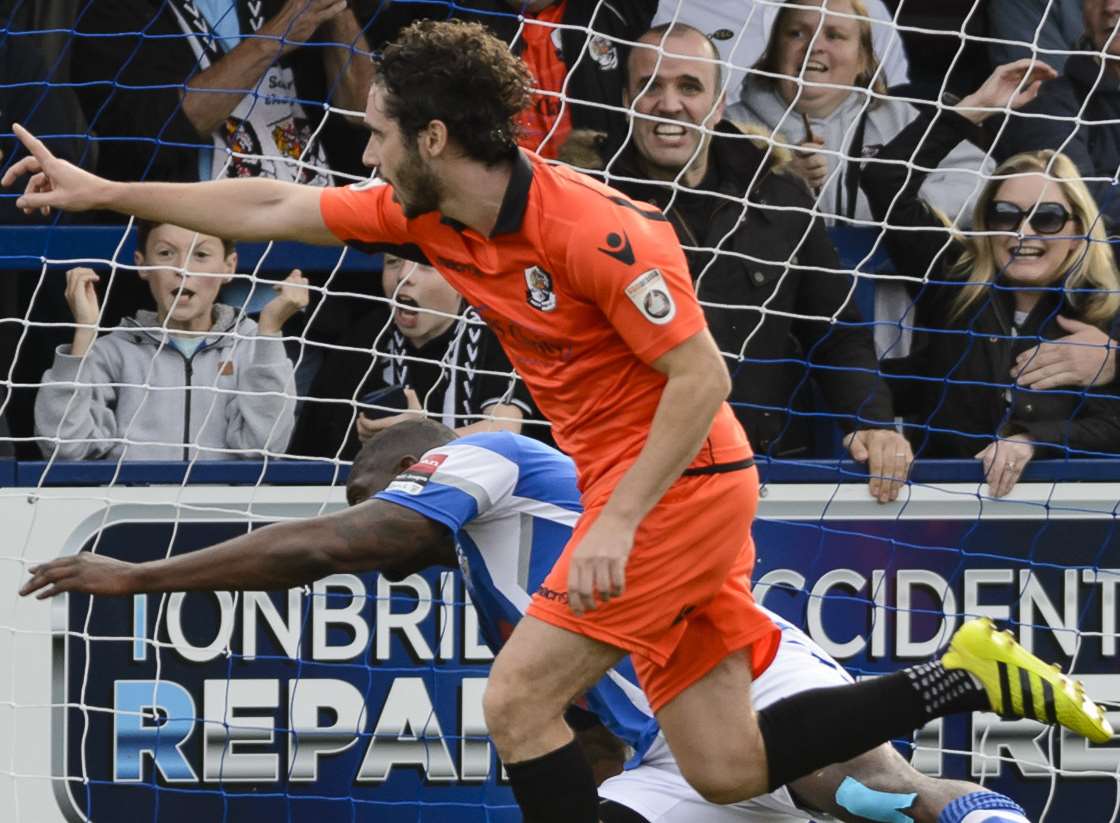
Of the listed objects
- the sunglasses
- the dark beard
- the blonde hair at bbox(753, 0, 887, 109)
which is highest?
the blonde hair at bbox(753, 0, 887, 109)

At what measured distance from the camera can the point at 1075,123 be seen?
5938 millimetres

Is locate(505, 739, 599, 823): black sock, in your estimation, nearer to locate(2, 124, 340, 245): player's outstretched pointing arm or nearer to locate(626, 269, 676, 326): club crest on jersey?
locate(626, 269, 676, 326): club crest on jersey

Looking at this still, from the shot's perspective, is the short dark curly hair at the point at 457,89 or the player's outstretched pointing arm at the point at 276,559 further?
the player's outstretched pointing arm at the point at 276,559

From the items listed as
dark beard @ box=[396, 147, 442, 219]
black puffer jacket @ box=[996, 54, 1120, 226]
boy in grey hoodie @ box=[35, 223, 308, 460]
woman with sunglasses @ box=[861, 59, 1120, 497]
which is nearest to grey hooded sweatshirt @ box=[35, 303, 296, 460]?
boy in grey hoodie @ box=[35, 223, 308, 460]

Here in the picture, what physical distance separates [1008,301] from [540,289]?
7.58 feet

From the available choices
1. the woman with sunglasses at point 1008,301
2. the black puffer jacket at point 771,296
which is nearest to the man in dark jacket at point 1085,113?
the woman with sunglasses at point 1008,301

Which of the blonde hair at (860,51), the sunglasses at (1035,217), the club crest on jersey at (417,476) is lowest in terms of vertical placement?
the club crest on jersey at (417,476)

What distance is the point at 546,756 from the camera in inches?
148

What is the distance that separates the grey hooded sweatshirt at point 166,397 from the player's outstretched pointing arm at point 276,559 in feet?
4.11

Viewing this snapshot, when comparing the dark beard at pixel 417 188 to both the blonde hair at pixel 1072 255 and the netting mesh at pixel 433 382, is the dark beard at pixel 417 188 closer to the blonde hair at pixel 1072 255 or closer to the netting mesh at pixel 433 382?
the netting mesh at pixel 433 382

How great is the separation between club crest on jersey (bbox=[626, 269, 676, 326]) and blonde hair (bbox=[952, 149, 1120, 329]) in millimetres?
2182

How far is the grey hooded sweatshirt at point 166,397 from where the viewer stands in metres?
5.41

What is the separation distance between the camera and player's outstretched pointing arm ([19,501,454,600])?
412cm

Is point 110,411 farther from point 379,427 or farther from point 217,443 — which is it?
point 379,427
